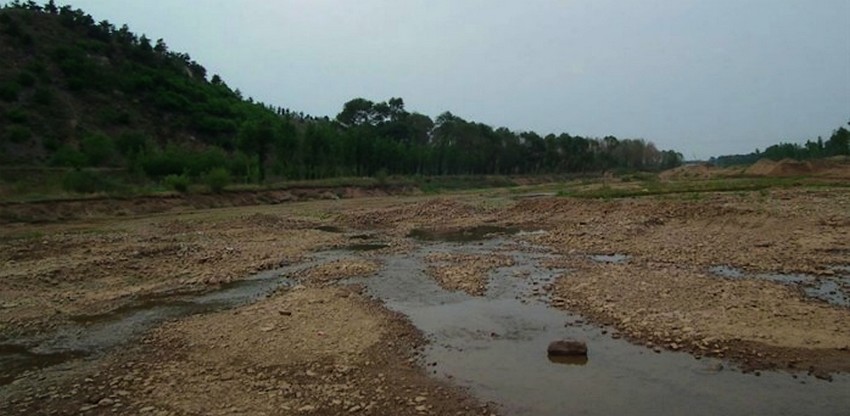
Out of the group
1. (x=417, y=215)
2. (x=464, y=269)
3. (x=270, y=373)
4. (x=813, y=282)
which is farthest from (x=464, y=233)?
(x=270, y=373)

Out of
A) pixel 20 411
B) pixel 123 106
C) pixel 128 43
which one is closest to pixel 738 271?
pixel 20 411

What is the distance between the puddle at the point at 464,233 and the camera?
29016mm

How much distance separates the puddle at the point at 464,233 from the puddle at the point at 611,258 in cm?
796

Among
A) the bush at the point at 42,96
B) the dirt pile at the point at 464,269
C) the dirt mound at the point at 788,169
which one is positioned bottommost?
the dirt pile at the point at 464,269

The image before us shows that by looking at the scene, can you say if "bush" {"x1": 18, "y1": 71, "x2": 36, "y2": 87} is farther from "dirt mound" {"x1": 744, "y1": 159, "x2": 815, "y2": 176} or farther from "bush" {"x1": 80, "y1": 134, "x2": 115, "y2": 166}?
"dirt mound" {"x1": 744, "y1": 159, "x2": 815, "y2": 176}

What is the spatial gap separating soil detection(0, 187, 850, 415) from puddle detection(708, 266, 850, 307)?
418 millimetres

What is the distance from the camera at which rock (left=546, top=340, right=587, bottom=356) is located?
10.4 metres

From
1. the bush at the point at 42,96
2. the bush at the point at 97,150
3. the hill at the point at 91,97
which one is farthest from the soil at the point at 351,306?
the bush at the point at 42,96

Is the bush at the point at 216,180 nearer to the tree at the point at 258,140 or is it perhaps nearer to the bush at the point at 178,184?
the bush at the point at 178,184

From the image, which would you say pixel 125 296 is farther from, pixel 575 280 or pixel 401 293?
pixel 575 280

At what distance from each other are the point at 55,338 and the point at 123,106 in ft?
272

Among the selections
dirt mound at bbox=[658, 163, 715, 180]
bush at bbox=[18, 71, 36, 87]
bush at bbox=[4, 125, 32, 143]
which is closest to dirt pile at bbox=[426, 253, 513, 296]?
bush at bbox=[4, 125, 32, 143]

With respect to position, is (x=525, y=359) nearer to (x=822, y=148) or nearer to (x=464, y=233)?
(x=464, y=233)

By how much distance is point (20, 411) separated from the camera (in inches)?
326
